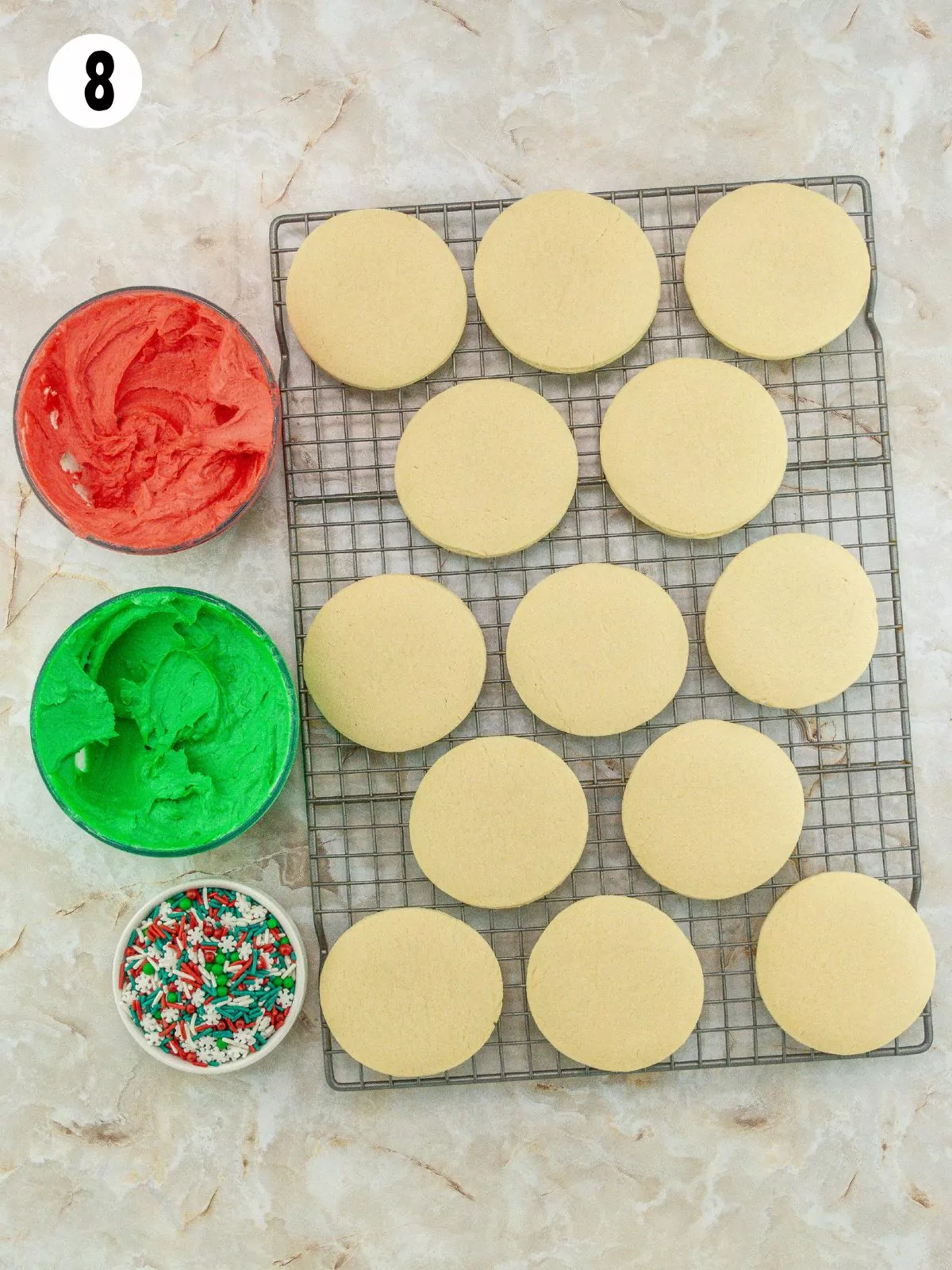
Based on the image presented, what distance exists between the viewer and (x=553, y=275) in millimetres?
1512

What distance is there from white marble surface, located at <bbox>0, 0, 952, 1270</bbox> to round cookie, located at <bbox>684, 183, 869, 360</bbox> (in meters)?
0.12

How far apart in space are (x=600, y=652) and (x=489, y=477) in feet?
1.00

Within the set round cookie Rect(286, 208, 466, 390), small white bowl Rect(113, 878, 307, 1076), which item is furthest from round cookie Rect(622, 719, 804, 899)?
round cookie Rect(286, 208, 466, 390)

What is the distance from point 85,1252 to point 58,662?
95cm

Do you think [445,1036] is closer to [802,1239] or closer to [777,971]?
[777,971]

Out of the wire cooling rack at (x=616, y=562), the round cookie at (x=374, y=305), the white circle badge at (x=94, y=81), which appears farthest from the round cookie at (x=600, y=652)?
the white circle badge at (x=94, y=81)

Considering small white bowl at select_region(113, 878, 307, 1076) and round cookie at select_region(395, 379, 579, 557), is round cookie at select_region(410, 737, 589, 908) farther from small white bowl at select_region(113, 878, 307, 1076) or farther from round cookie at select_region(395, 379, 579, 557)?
round cookie at select_region(395, 379, 579, 557)

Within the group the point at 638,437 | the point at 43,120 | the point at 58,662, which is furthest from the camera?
the point at 43,120

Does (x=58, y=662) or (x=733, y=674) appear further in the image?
(x=733, y=674)

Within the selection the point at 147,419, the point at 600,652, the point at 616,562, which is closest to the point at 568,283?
the point at 616,562

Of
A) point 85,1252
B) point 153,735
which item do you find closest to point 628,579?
point 153,735

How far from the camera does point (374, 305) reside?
1.51 metres

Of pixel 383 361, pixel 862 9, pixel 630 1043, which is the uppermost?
pixel 862 9

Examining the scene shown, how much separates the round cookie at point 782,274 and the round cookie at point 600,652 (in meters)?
0.42
